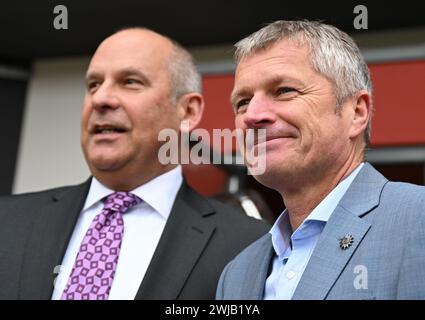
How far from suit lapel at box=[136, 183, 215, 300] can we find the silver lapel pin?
0.59 meters

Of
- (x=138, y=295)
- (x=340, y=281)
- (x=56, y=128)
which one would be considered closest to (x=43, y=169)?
(x=56, y=128)

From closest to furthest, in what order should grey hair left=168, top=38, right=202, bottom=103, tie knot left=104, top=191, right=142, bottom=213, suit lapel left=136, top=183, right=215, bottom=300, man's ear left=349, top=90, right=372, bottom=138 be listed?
1. man's ear left=349, top=90, right=372, bottom=138
2. suit lapel left=136, top=183, right=215, bottom=300
3. tie knot left=104, top=191, right=142, bottom=213
4. grey hair left=168, top=38, right=202, bottom=103

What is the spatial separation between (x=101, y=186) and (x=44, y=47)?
234 cm

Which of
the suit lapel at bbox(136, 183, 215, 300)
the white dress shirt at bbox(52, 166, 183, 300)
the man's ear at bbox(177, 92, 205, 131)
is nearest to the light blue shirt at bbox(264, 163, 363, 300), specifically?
the suit lapel at bbox(136, 183, 215, 300)

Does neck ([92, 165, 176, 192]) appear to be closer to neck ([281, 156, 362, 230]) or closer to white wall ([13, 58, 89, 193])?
neck ([281, 156, 362, 230])

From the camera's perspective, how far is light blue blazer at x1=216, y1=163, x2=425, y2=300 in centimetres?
122

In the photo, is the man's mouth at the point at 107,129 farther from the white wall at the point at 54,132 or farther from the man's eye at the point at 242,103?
the white wall at the point at 54,132

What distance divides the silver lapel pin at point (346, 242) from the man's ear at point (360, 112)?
299 millimetres

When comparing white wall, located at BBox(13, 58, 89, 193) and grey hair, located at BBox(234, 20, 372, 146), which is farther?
white wall, located at BBox(13, 58, 89, 193)

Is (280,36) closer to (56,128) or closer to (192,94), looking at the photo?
(192,94)

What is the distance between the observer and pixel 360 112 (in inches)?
61.7

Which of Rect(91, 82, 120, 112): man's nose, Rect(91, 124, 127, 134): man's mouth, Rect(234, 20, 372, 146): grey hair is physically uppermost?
Rect(234, 20, 372, 146): grey hair

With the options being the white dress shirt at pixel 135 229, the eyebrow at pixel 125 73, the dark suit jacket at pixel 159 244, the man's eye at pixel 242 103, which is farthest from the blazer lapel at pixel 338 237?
the eyebrow at pixel 125 73
